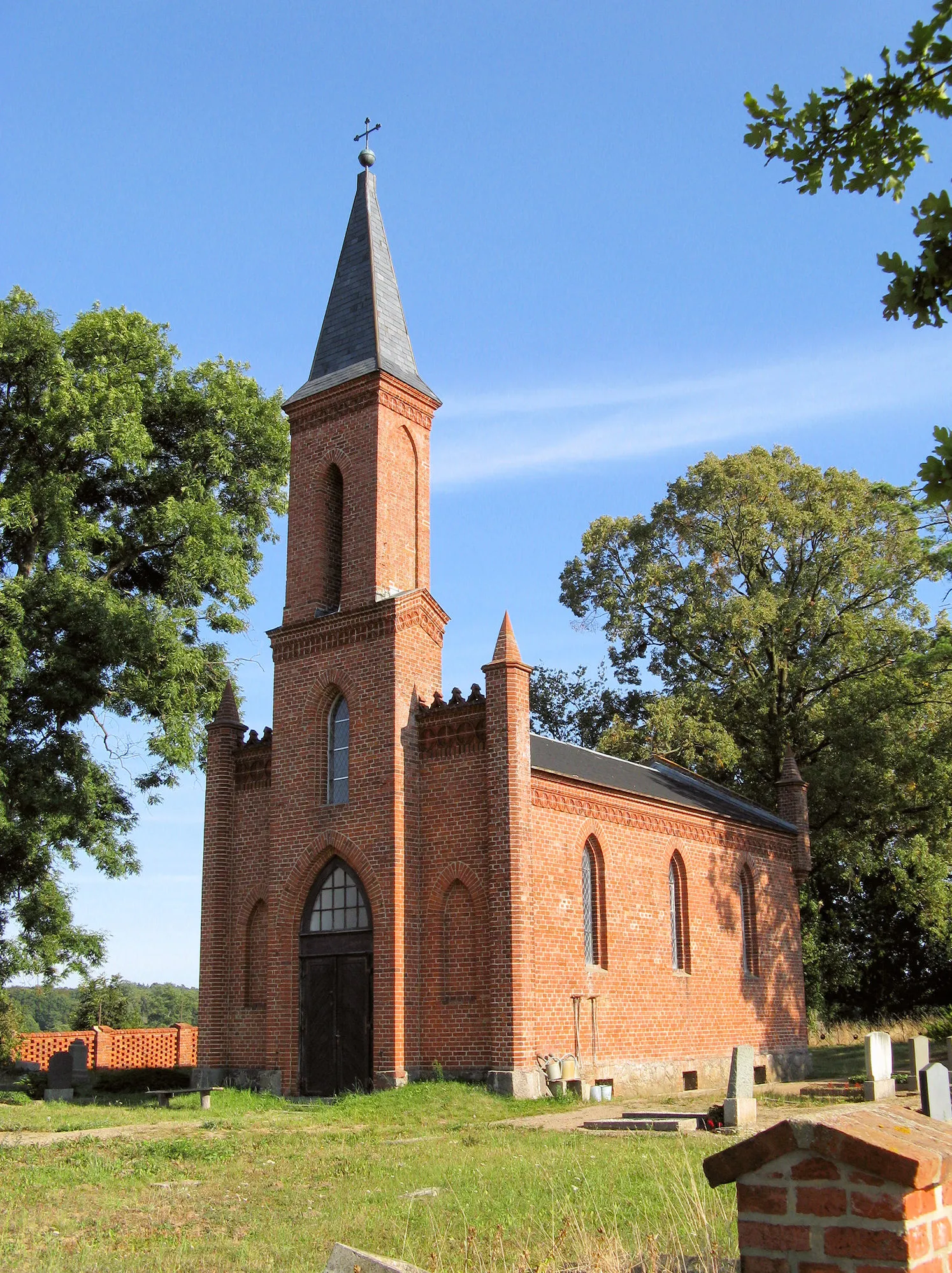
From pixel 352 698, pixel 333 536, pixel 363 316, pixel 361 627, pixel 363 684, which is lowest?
pixel 352 698

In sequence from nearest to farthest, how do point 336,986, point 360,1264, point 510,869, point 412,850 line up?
point 360,1264 → point 510,869 → point 412,850 → point 336,986

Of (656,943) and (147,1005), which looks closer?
(656,943)

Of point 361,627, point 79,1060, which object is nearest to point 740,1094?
point 361,627

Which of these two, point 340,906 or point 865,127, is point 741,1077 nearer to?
point 340,906

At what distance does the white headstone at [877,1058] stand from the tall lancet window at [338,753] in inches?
400

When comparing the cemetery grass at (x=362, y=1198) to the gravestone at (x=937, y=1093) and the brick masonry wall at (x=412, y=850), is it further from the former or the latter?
the brick masonry wall at (x=412, y=850)

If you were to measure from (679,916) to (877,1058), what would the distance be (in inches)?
284

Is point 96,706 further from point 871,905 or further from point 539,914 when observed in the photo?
point 871,905

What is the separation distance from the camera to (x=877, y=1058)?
19.3m

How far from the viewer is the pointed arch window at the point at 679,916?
2595 centimetres

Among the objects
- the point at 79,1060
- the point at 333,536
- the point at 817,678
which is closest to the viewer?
the point at 333,536

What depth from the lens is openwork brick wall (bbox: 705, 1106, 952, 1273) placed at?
4031mm

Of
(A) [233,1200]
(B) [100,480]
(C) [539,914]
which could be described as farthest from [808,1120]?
(B) [100,480]

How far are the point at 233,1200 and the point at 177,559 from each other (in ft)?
68.0
